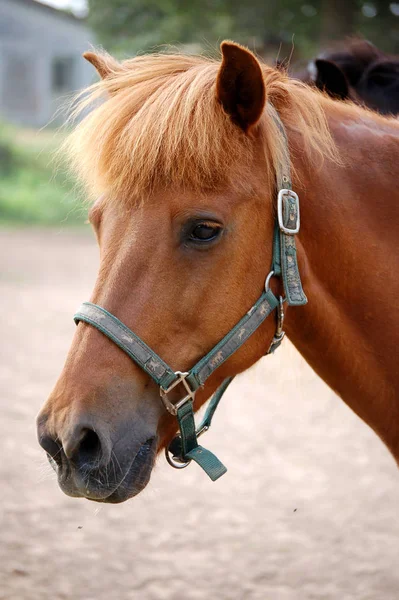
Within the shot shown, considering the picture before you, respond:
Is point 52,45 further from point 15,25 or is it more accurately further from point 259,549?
point 259,549

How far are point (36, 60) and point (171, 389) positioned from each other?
33.5 meters

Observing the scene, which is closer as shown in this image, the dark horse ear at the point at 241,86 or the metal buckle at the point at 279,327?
the dark horse ear at the point at 241,86

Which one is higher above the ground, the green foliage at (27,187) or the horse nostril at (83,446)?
the horse nostril at (83,446)

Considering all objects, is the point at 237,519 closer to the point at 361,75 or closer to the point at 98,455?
the point at 98,455

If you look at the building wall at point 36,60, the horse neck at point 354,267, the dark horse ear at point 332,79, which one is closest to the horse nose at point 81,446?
the horse neck at point 354,267

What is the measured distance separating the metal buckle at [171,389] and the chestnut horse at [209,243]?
0.09 ft

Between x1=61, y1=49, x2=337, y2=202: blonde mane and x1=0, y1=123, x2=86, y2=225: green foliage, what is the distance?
15531 millimetres

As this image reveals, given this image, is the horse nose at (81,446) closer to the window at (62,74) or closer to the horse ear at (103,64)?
the horse ear at (103,64)

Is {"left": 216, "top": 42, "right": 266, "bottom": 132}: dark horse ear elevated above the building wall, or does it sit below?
above

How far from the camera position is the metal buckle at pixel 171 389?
1952 millimetres

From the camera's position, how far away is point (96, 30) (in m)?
17.3

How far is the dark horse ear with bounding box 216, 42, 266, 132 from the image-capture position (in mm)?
1912

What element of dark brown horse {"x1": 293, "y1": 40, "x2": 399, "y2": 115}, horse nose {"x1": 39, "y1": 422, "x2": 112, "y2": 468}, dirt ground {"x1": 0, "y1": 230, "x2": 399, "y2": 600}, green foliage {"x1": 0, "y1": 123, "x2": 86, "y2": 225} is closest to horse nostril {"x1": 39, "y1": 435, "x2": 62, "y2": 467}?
horse nose {"x1": 39, "y1": 422, "x2": 112, "y2": 468}

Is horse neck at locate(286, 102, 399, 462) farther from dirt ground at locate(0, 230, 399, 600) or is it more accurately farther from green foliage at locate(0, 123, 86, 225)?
green foliage at locate(0, 123, 86, 225)
